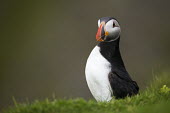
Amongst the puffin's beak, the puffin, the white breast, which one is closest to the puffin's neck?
the puffin

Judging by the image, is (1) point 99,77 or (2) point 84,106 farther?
(1) point 99,77

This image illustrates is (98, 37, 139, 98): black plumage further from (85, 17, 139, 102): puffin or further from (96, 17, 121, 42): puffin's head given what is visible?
(96, 17, 121, 42): puffin's head

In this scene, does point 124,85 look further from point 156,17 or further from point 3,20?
point 3,20

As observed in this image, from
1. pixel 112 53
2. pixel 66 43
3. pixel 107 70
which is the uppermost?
pixel 112 53

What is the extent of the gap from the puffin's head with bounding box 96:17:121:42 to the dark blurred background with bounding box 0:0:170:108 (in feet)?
19.1

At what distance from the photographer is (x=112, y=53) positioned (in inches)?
376

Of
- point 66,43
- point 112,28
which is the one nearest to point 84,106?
point 112,28

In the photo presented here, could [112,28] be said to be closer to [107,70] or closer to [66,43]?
[107,70]

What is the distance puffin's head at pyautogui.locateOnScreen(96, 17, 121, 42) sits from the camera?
9.34 metres

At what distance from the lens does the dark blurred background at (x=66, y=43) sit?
18031mm

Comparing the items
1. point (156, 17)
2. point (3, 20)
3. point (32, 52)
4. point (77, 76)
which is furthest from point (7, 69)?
point (156, 17)

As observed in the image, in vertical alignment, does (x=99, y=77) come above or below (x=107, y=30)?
below

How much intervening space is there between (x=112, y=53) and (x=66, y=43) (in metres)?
11.3

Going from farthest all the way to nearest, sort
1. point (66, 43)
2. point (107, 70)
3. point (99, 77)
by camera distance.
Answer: point (66, 43), point (107, 70), point (99, 77)
